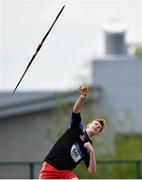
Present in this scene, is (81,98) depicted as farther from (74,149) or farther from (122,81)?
(122,81)

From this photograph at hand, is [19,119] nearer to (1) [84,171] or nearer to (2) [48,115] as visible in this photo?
(2) [48,115]

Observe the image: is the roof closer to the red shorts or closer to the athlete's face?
the red shorts

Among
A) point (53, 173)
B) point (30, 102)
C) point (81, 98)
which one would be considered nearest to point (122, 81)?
point (30, 102)

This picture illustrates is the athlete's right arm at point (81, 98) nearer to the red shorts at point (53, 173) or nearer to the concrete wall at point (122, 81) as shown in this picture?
the red shorts at point (53, 173)

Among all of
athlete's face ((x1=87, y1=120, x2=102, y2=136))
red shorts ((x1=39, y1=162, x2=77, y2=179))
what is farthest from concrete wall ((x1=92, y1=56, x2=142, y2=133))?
athlete's face ((x1=87, y1=120, x2=102, y2=136))

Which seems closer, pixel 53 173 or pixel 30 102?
pixel 53 173

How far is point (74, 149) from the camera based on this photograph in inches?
607

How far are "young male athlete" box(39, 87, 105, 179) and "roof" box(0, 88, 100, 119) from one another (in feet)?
63.4

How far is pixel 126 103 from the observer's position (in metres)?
51.4

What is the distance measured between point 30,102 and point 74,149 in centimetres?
2057

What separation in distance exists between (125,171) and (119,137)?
8553 mm

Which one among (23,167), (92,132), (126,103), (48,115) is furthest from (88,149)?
(126,103)

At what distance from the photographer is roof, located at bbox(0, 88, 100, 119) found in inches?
1383

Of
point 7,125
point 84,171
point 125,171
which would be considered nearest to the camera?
point 84,171
